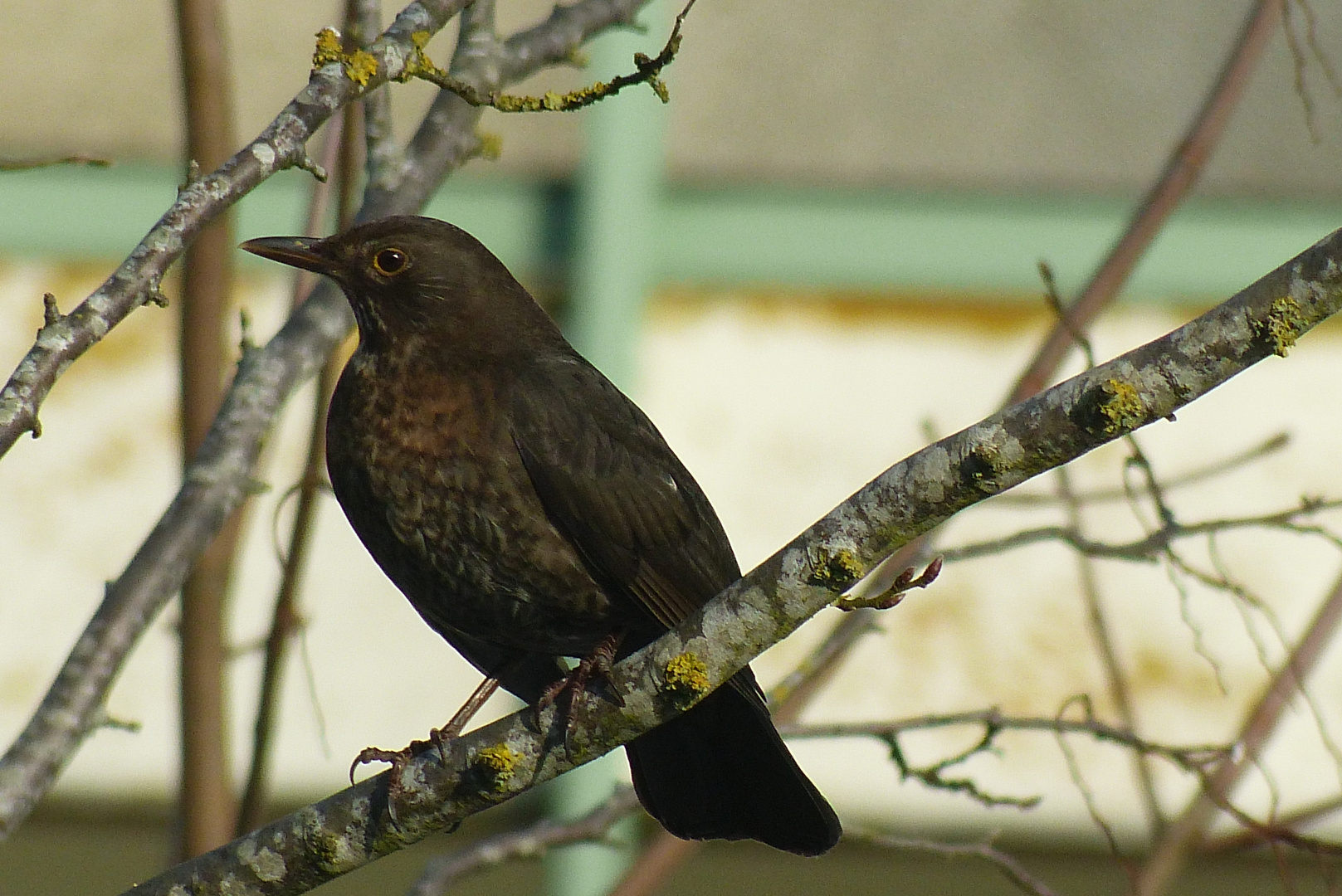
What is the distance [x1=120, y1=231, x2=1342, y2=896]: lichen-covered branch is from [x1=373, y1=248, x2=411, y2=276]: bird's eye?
1.14 metres

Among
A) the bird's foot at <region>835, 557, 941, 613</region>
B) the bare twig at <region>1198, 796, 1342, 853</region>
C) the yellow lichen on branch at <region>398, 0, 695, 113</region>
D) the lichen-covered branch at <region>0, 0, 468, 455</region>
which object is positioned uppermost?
the yellow lichen on branch at <region>398, 0, 695, 113</region>

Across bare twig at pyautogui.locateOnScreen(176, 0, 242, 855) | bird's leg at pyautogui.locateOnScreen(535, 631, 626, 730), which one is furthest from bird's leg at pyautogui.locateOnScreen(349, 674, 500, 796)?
bare twig at pyautogui.locateOnScreen(176, 0, 242, 855)

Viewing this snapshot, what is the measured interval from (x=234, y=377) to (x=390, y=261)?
0.41 metres

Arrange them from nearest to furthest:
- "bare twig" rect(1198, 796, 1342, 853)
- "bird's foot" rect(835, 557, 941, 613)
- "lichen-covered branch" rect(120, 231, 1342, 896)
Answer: "lichen-covered branch" rect(120, 231, 1342, 896), "bird's foot" rect(835, 557, 941, 613), "bare twig" rect(1198, 796, 1342, 853)

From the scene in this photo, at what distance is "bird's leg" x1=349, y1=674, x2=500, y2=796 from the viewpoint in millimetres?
2387

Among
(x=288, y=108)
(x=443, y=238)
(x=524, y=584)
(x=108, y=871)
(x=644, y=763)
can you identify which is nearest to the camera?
(x=288, y=108)

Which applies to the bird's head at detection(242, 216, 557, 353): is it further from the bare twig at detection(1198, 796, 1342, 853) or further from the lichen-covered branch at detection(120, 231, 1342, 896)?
the bare twig at detection(1198, 796, 1342, 853)

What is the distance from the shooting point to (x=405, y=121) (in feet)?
17.8

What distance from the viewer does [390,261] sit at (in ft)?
10.6

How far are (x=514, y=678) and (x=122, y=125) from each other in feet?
10.4

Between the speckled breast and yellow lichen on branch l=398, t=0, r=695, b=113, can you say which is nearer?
yellow lichen on branch l=398, t=0, r=695, b=113

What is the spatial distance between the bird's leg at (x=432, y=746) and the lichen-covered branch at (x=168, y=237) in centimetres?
77

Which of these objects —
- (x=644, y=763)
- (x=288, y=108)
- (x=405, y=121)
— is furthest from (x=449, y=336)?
(x=405, y=121)

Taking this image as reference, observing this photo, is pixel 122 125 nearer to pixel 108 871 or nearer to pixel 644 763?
pixel 108 871
